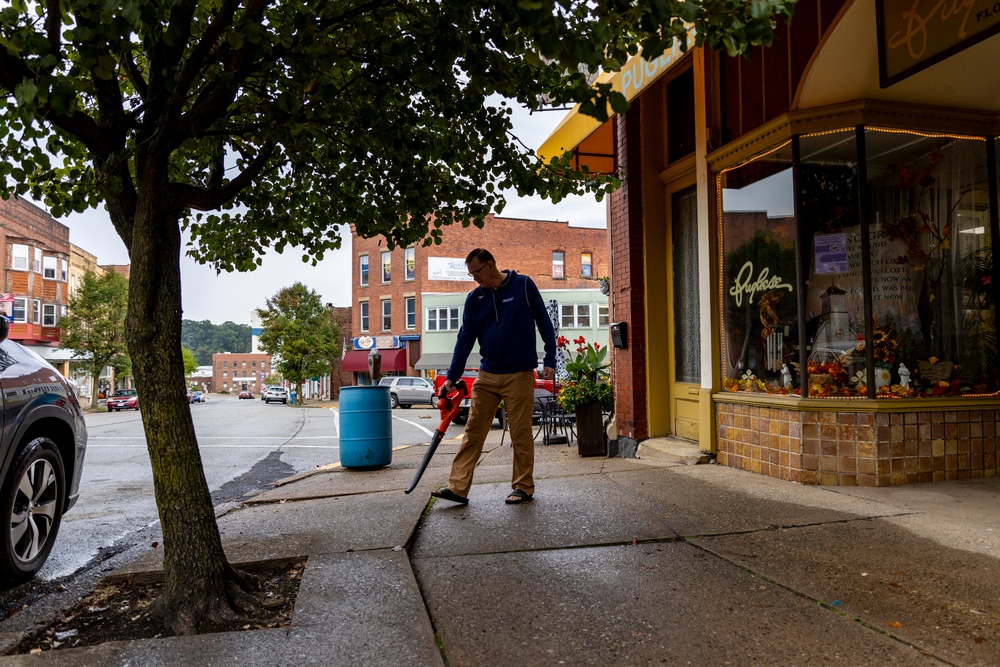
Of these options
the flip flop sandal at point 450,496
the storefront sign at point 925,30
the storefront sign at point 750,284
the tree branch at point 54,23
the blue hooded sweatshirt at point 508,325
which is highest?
the storefront sign at point 925,30

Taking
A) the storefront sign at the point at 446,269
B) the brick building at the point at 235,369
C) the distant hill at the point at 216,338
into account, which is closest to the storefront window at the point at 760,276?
the storefront sign at the point at 446,269

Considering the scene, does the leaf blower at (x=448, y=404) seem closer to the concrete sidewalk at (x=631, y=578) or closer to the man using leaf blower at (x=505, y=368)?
the man using leaf blower at (x=505, y=368)

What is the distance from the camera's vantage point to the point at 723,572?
3.60m

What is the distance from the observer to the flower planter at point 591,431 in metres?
8.55

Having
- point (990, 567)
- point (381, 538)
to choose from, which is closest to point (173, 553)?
point (381, 538)

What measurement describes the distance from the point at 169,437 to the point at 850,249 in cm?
533

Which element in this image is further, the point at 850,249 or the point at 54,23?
the point at 850,249

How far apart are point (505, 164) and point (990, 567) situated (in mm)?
3587

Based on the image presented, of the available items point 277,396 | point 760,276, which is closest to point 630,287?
point 760,276

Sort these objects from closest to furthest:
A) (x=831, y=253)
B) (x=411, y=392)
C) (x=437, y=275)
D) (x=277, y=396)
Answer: (x=831, y=253), (x=411, y=392), (x=437, y=275), (x=277, y=396)

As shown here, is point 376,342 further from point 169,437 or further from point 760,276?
point 169,437

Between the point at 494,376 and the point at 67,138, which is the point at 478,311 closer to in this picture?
the point at 494,376

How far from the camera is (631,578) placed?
3.57 meters

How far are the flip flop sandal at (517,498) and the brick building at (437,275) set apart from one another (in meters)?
38.2
